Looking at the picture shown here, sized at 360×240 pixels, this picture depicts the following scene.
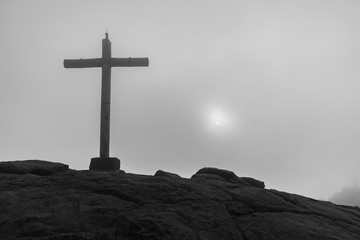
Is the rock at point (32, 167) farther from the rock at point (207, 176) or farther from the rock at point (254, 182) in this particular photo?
the rock at point (254, 182)

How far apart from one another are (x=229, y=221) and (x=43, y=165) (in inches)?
182

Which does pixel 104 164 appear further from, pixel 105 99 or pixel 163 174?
pixel 163 174

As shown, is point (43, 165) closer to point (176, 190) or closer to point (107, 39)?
point (176, 190)

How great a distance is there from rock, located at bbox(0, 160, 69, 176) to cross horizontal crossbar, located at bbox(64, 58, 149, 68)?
5206 mm

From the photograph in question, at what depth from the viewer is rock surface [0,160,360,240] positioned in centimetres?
554

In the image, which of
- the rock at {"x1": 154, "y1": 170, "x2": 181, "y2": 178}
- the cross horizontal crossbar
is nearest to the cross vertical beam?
the cross horizontal crossbar

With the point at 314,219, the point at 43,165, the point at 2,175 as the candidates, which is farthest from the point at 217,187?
the point at 2,175

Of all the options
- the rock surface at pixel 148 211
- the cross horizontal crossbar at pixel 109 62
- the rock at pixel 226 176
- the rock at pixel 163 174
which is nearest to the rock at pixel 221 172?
the rock at pixel 226 176

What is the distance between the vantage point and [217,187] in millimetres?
8430

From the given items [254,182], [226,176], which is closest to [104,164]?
[226,176]

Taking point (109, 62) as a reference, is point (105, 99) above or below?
below

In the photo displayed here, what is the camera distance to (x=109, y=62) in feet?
42.8

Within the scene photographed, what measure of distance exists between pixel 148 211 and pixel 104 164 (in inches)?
207

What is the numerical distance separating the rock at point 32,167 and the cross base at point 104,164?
234 cm
